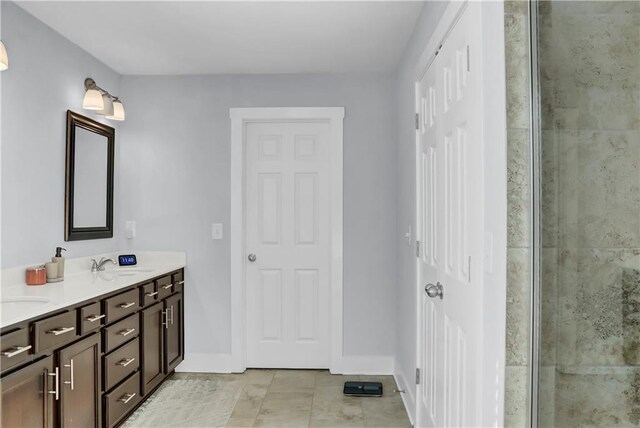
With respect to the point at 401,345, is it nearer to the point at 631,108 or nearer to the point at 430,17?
the point at 430,17

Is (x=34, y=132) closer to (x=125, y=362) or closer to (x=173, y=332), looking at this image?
(x=125, y=362)

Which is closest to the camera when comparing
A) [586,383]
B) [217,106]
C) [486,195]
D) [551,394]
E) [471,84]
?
[586,383]

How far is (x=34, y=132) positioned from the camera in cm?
271

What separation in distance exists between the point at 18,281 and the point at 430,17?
261cm

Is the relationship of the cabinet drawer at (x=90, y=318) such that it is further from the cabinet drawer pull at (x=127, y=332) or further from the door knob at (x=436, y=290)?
the door knob at (x=436, y=290)

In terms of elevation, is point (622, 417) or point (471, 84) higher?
point (471, 84)

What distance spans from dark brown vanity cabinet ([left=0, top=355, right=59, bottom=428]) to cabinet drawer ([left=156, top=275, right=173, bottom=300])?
123 cm

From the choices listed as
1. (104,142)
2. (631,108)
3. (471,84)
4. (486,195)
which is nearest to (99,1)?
(104,142)

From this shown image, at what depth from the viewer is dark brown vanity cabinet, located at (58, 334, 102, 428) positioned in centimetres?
214

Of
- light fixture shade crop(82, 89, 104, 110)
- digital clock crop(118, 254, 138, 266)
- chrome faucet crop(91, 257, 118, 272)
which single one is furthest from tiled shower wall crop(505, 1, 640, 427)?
digital clock crop(118, 254, 138, 266)

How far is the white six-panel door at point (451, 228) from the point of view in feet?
5.36

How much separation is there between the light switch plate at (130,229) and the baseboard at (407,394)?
2.35 meters

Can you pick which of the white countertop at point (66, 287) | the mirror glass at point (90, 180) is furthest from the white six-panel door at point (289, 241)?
the mirror glass at point (90, 180)

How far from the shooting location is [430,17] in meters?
2.38
